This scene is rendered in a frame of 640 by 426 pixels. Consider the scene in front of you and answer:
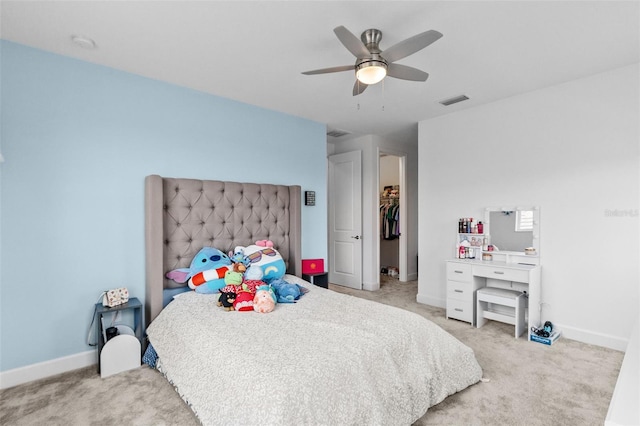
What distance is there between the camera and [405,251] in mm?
5594

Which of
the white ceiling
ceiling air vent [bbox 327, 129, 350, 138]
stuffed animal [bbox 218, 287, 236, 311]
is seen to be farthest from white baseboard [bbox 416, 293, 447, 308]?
stuffed animal [bbox 218, 287, 236, 311]

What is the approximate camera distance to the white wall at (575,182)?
2805 millimetres

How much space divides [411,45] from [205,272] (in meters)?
2.34

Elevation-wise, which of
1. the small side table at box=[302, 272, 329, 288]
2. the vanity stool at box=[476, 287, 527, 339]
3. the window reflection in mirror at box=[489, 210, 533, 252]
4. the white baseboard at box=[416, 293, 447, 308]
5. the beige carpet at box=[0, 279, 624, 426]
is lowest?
the beige carpet at box=[0, 279, 624, 426]

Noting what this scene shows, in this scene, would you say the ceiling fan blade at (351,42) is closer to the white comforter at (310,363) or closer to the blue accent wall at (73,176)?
the blue accent wall at (73,176)

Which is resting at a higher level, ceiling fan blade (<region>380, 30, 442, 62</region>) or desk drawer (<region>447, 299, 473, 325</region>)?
ceiling fan blade (<region>380, 30, 442, 62</region>)

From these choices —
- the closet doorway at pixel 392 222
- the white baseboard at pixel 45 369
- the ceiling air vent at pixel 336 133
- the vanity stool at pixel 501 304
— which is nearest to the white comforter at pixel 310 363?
the white baseboard at pixel 45 369

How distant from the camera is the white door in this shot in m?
5.18

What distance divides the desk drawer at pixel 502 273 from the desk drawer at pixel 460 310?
366 millimetres

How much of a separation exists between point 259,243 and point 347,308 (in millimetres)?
1302

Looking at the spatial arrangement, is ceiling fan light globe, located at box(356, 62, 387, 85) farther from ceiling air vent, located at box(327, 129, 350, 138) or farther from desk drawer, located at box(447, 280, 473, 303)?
ceiling air vent, located at box(327, 129, 350, 138)

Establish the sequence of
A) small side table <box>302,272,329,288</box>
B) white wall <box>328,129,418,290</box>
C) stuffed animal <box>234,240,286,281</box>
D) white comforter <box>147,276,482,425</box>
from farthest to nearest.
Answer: white wall <box>328,129,418,290</box>, small side table <box>302,272,329,288</box>, stuffed animal <box>234,240,286,281</box>, white comforter <box>147,276,482,425</box>

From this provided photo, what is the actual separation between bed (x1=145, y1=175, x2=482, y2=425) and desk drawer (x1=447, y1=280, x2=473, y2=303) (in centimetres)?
129

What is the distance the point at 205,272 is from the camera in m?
2.82
